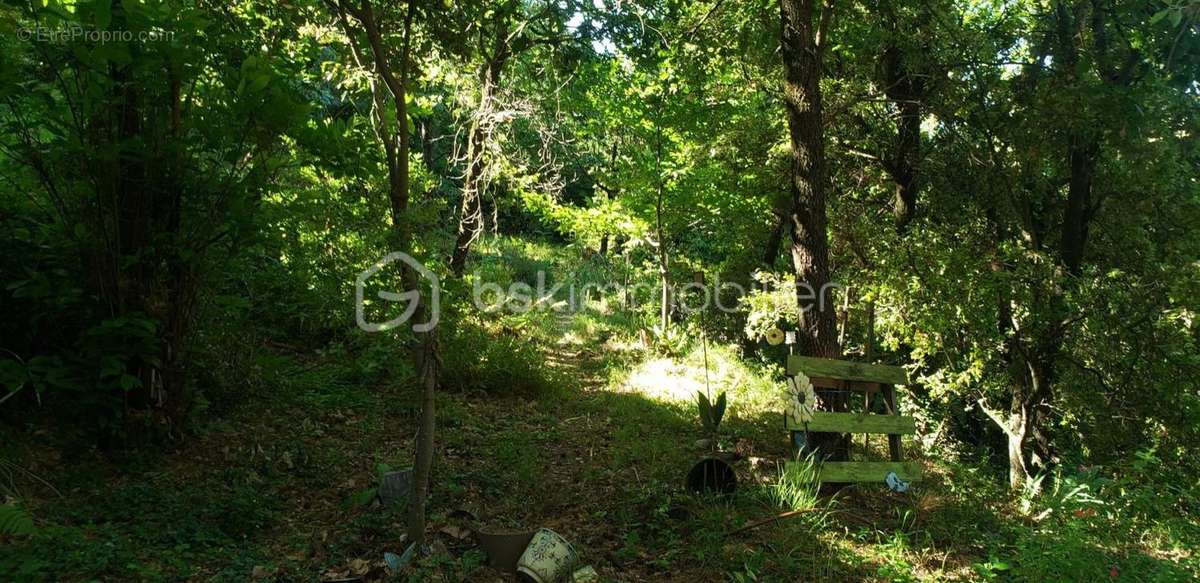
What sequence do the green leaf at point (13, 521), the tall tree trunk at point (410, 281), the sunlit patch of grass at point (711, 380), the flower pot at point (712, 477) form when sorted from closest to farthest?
the green leaf at point (13, 521) < the tall tree trunk at point (410, 281) < the flower pot at point (712, 477) < the sunlit patch of grass at point (711, 380)

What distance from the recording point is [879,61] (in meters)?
7.75

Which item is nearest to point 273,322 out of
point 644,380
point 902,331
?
point 644,380

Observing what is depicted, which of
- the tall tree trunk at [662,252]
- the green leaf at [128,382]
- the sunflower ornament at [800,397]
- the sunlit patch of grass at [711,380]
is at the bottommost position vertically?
the sunlit patch of grass at [711,380]

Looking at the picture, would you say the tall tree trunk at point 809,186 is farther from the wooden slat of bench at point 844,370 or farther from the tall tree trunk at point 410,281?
the tall tree trunk at point 410,281

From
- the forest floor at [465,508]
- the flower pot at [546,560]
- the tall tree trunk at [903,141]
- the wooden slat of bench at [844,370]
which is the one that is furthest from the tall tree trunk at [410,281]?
the tall tree trunk at [903,141]

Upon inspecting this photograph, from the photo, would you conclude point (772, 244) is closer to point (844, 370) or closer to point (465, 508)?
point (844, 370)

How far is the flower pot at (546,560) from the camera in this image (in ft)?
11.6

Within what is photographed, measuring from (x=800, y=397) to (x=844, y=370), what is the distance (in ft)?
1.88

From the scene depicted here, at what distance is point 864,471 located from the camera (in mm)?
5223

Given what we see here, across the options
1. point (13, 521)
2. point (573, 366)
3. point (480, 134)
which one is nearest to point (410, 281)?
point (13, 521)

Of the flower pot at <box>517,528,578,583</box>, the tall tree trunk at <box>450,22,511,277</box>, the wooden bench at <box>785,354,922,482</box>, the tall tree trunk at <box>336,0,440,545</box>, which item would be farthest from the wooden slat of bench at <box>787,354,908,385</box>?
the tall tree trunk at <box>450,22,511,277</box>

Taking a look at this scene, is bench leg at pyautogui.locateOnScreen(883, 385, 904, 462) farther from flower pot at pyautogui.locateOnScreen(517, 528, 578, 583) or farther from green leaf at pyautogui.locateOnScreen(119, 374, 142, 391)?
green leaf at pyautogui.locateOnScreen(119, 374, 142, 391)

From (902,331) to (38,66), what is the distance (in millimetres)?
7157

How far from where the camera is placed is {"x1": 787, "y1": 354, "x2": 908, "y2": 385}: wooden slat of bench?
501cm
